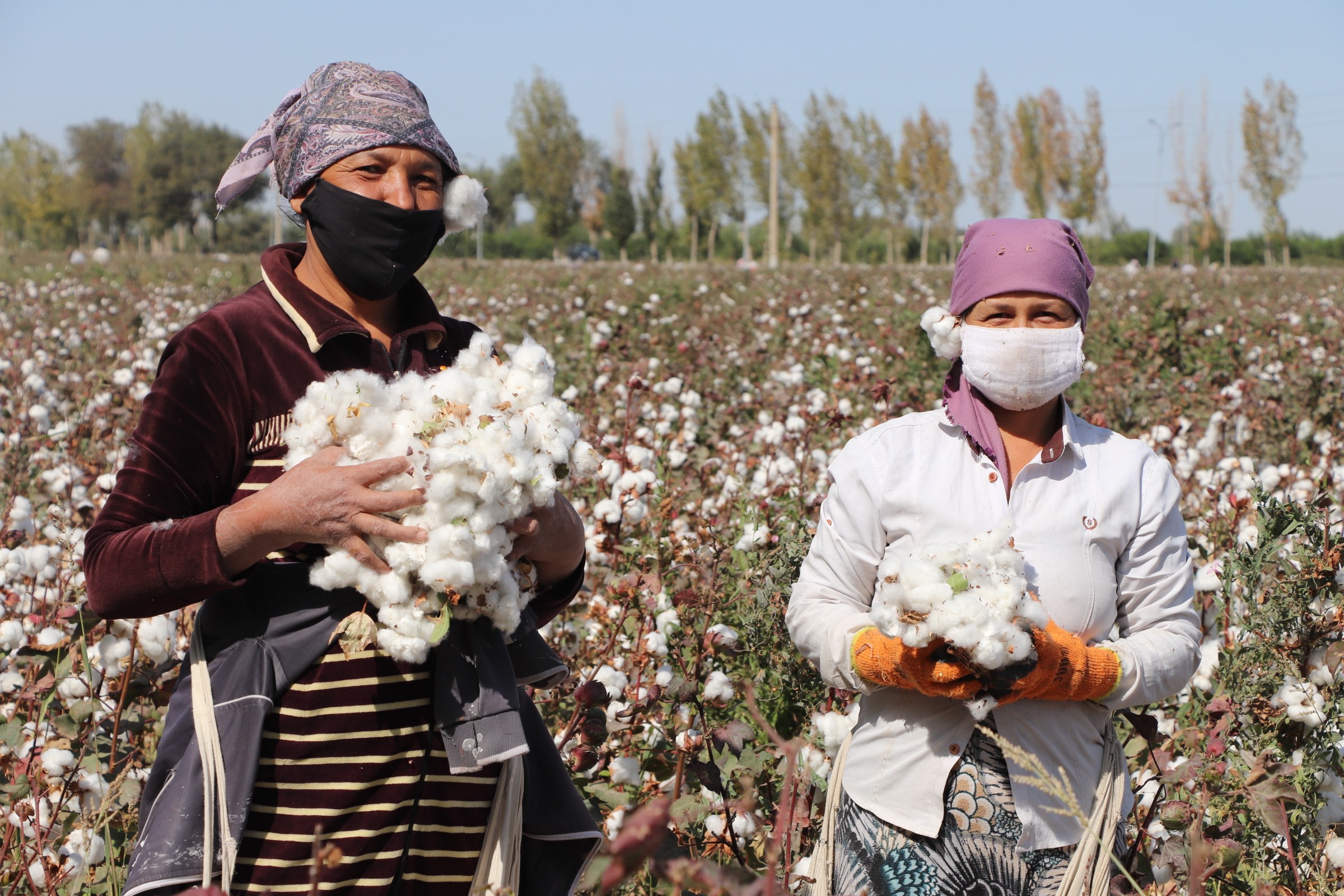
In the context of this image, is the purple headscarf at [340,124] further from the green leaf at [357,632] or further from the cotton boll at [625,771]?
the cotton boll at [625,771]

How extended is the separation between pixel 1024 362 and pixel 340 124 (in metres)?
1.05

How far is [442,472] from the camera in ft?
4.45

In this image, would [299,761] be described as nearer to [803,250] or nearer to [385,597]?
[385,597]

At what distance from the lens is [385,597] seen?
1.42m

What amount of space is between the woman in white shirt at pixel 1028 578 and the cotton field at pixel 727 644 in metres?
0.16

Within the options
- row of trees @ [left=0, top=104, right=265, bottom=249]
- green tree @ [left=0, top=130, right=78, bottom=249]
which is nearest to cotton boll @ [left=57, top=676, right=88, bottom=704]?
row of trees @ [left=0, top=104, right=265, bottom=249]

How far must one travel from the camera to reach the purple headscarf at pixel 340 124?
5.33 feet

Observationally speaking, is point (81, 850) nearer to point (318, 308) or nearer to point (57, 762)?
point (57, 762)

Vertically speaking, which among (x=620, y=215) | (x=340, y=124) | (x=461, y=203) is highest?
(x=620, y=215)

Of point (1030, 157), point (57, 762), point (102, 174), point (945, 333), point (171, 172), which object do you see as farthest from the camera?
point (102, 174)

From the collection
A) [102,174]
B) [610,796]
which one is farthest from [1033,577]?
[102,174]

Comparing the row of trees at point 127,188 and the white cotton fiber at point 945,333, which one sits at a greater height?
the row of trees at point 127,188

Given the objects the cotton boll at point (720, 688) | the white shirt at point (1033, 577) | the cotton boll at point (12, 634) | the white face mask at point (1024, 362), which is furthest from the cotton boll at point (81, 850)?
the white face mask at point (1024, 362)

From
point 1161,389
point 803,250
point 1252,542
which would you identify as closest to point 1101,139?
point 803,250
